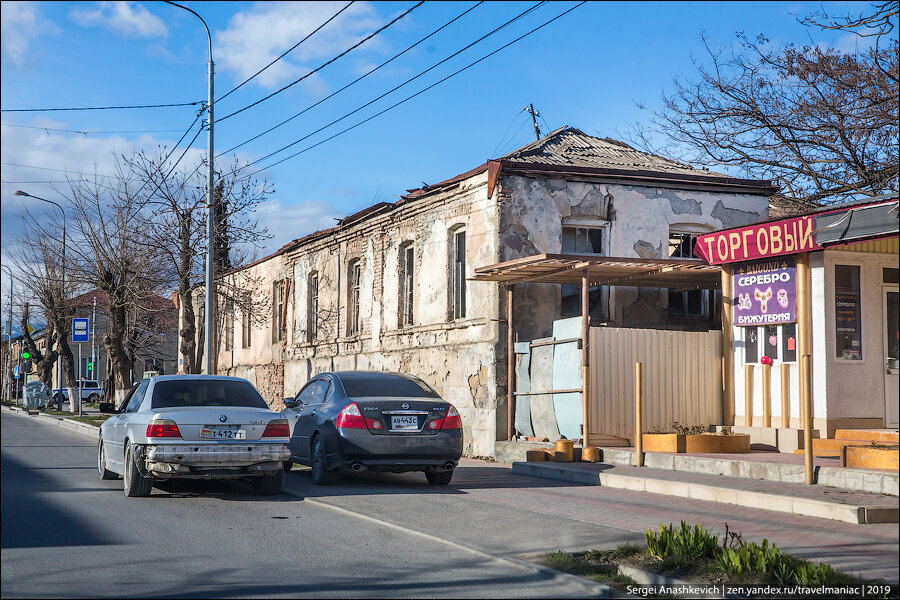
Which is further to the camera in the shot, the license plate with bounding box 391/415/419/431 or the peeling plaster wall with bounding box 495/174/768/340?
the peeling plaster wall with bounding box 495/174/768/340

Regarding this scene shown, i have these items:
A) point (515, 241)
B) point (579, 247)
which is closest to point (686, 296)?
point (579, 247)

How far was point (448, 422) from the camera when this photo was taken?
12.8m

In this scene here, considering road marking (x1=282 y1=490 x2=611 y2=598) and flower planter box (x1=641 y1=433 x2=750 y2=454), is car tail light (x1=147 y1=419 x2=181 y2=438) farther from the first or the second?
flower planter box (x1=641 y1=433 x2=750 y2=454)

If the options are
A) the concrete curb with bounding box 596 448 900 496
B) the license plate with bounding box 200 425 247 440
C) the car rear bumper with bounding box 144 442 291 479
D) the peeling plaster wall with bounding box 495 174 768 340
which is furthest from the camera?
the peeling plaster wall with bounding box 495 174 768 340

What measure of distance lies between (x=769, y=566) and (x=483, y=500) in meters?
5.58

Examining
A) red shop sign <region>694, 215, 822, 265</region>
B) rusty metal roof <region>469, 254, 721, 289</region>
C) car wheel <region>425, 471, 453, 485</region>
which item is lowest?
car wheel <region>425, 471, 453, 485</region>

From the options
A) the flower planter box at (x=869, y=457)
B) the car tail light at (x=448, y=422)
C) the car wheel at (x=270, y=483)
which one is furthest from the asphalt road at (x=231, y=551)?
the flower planter box at (x=869, y=457)

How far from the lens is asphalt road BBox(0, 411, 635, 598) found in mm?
6344

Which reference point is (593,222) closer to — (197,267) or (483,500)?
(483,500)

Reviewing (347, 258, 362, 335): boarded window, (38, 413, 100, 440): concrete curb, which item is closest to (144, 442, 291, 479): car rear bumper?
(38, 413, 100, 440): concrete curb

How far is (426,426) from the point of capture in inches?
496

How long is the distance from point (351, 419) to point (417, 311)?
10.1 m

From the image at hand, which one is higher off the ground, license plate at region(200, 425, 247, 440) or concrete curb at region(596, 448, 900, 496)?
license plate at region(200, 425, 247, 440)

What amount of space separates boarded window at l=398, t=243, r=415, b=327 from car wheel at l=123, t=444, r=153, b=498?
12.3 metres
